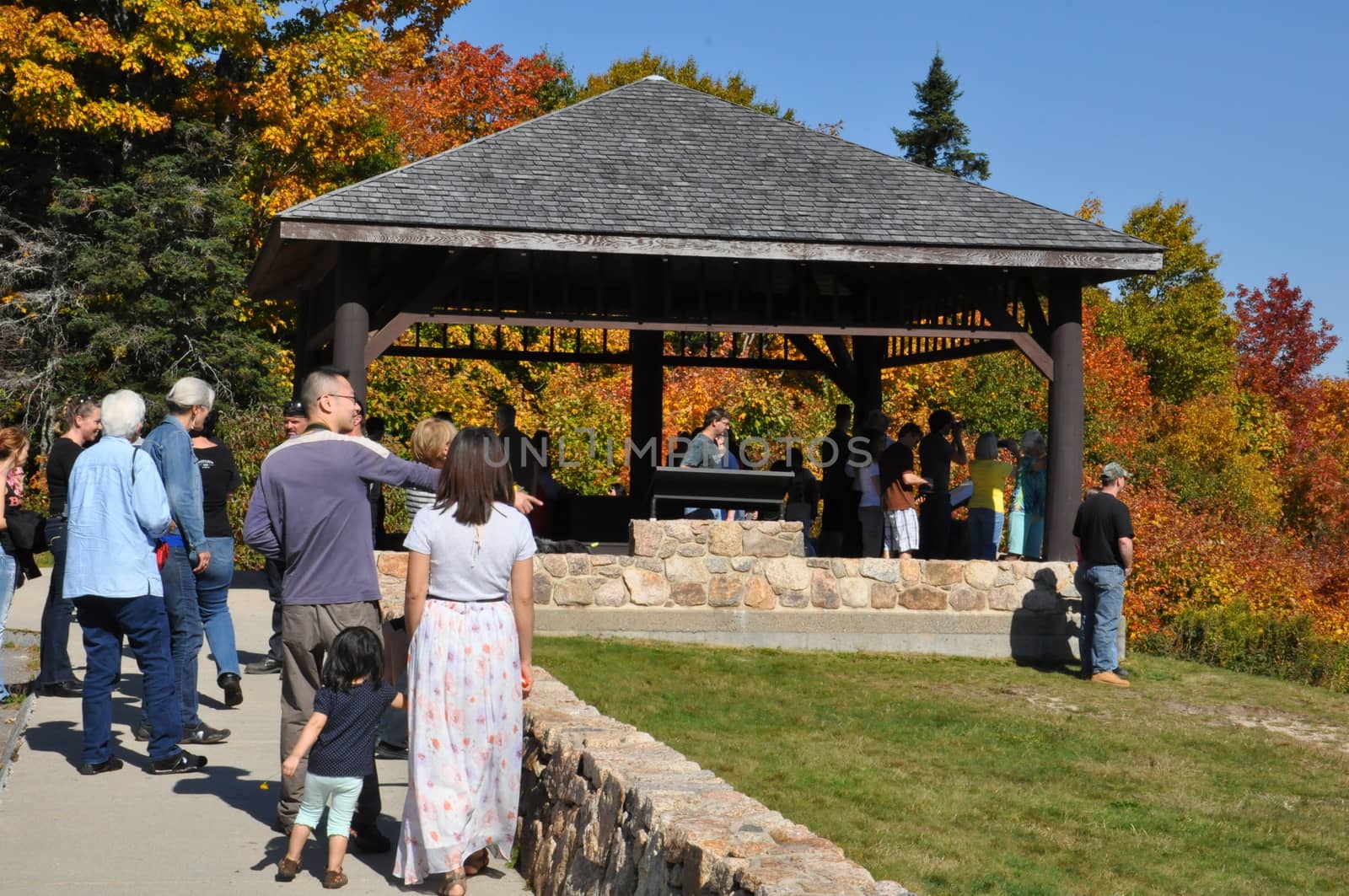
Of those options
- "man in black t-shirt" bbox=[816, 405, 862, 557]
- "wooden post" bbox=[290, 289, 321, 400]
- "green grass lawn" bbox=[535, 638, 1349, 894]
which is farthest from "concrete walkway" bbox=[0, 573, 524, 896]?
"wooden post" bbox=[290, 289, 321, 400]

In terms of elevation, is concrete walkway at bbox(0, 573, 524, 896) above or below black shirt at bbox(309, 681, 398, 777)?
below

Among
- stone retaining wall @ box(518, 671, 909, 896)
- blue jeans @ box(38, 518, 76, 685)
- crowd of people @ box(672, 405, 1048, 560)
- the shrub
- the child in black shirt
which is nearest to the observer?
stone retaining wall @ box(518, 671, 909, 896)

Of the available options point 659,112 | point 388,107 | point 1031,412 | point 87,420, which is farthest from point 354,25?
point 87,420

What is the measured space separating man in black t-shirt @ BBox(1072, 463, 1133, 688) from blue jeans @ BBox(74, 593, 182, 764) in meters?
7.45

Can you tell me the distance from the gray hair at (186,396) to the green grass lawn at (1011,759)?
3.08 meters

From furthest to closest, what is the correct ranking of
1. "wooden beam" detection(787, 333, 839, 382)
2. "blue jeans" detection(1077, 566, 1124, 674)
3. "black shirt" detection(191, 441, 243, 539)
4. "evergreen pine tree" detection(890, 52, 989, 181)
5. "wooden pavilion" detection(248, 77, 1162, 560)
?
"evergreen pine tree" detection(890, 52, 989, 181), "wooden beam" detection(787, 333, 839, 382), "wooden pavilion" detection(248, 77, 1162, 560), "blue jeans" detection(1077, 566, 1124, 674), "black shirt" detection(191, 441, 243, 539)

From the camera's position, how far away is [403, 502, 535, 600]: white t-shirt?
5.27 meters

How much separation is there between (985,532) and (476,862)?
28.9ft

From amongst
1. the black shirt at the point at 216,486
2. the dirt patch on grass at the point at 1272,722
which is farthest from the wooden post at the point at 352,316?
the dirt patch on grass at the point at 1272,722

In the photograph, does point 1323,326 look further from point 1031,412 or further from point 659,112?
point 659,112

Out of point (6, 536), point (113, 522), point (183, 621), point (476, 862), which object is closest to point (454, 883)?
point (476, 862)

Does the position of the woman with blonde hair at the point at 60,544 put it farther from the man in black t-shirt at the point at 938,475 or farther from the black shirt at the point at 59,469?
the man in black t-shirt at the point at 938,475

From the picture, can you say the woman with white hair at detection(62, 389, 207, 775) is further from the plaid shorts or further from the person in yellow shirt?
the person in yellow shirt

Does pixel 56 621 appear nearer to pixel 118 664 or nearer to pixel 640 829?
pixel 118 664
